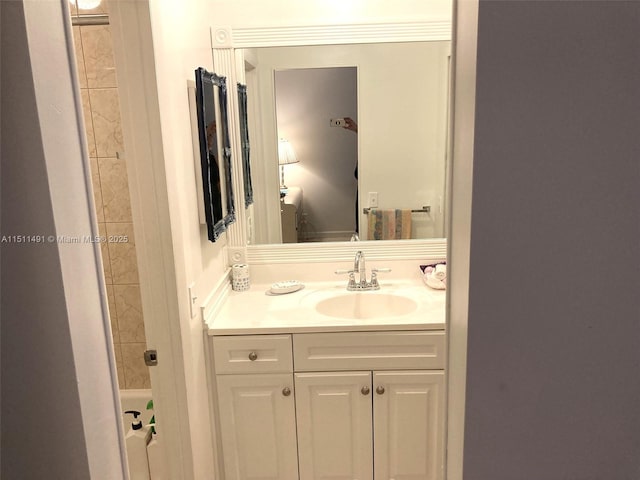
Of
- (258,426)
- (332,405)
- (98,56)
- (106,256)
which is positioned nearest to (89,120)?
(98,56)

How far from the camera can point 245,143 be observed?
235 cm

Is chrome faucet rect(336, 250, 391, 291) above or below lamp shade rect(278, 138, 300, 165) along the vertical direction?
below

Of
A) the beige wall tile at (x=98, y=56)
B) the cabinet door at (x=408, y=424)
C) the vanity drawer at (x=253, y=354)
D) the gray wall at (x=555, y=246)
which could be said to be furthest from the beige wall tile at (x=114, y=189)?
the gray wall at (x=555, y=246)

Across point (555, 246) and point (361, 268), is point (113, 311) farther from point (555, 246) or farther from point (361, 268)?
point (555, 246)

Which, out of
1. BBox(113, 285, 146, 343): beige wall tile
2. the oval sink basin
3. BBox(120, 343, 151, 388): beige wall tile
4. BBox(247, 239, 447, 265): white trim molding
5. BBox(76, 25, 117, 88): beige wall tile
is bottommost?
BBox(120, 343, 151, 388): beige wall tile

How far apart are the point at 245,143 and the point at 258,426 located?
1.23 metres

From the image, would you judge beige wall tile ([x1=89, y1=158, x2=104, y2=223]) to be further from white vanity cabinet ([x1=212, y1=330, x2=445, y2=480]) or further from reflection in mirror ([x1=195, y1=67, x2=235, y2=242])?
white vanity cabinet ([x1=212, y1=330, x2=445, y2=480])

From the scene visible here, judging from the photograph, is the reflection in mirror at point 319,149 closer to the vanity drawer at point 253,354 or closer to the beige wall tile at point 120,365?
the vanity drawer at point 253,354

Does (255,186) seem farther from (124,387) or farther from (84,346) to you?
(84,346)

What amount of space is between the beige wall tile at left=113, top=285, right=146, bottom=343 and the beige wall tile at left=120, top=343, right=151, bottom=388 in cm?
4

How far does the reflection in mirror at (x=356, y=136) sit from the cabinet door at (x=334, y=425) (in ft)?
2.41

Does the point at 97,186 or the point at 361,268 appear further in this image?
the point at 97,186

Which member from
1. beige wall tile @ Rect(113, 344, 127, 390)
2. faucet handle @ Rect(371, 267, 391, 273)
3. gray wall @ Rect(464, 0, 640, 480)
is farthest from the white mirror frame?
gray wall @ Rect(464, 0, 640, 480)

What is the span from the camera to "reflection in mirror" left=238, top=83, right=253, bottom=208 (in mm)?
2299
